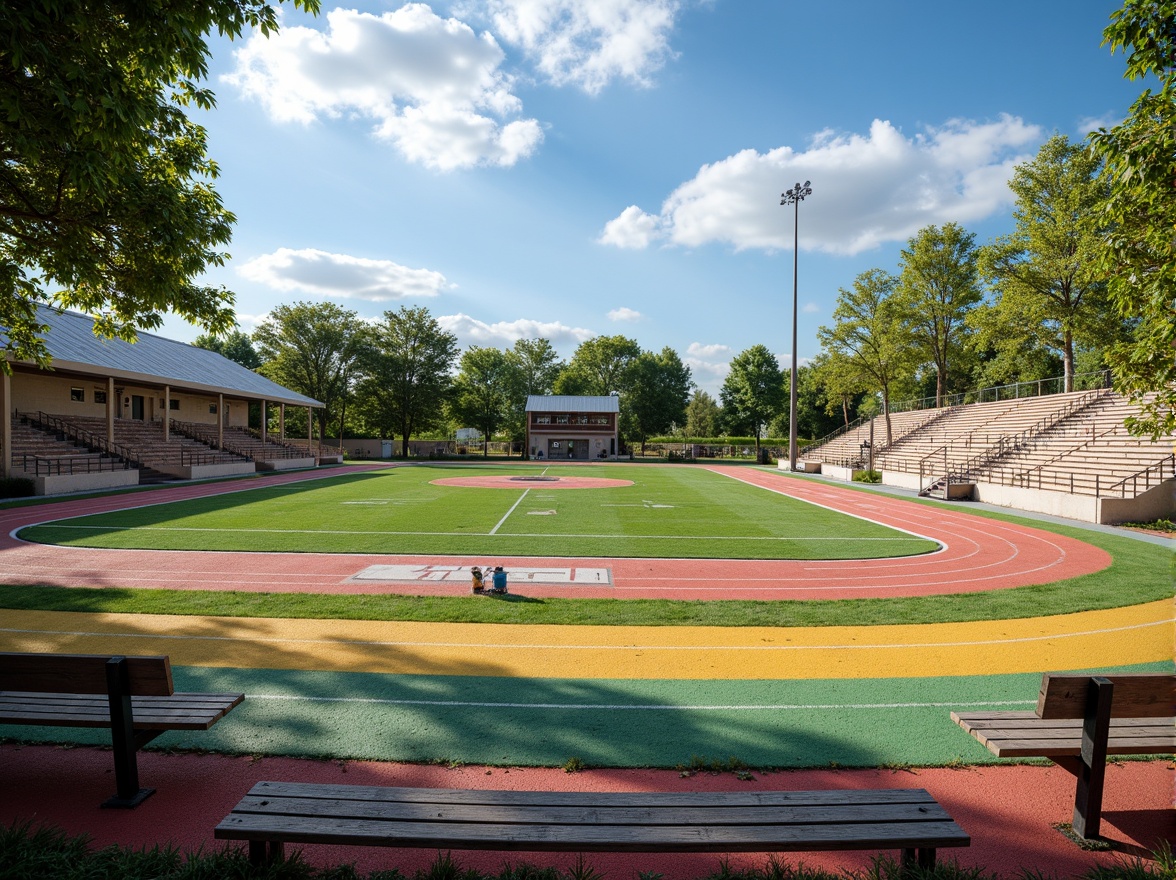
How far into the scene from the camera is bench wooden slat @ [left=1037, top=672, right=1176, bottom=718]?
403 centimetres

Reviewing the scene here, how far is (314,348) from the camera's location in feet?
222

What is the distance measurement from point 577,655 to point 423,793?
4.12 metres

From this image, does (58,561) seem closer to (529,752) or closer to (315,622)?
(315,622)

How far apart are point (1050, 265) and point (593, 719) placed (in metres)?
41.9

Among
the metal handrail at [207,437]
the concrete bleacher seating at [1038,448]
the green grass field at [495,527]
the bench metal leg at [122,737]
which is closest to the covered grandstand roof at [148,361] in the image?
the metal handrail at [207,437]

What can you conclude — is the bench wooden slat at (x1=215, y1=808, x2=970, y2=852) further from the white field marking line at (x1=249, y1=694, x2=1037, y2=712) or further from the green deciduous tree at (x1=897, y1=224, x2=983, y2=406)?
the green deciduous tree at (x1=897, y1=224, x2=983, y2=406)

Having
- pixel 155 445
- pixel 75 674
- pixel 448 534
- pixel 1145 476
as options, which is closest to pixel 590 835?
pixel 75 674

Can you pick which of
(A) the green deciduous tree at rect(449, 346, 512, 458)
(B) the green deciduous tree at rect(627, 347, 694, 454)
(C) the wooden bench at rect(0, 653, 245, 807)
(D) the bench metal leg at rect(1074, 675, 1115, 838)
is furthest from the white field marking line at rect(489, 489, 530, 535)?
(B) the green deciduous tree at rect(627, 347, 694, 454)

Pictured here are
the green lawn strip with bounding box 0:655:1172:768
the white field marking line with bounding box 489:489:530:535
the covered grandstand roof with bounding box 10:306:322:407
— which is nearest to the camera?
the green lawn strip with bounding box 0:655:1172:768

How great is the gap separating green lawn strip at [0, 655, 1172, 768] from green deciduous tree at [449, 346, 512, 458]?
2860 inches

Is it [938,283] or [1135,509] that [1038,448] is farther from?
[938,283]

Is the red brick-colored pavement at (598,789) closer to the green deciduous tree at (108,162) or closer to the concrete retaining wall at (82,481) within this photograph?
the green deciduous tree at (108,162)

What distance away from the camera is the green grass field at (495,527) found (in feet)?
48.4

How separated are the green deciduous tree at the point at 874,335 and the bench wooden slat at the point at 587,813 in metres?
43.5
